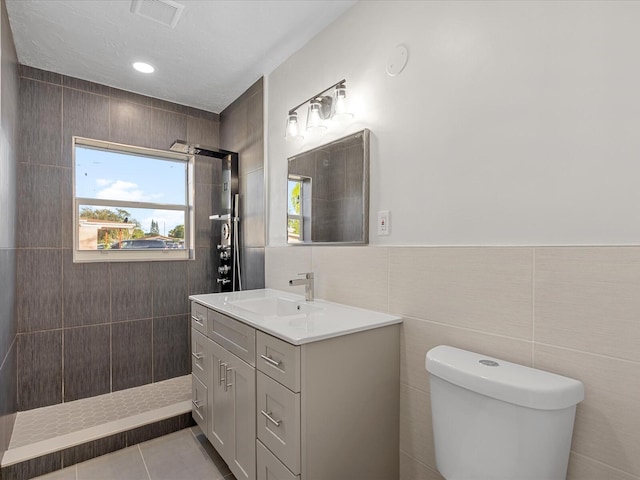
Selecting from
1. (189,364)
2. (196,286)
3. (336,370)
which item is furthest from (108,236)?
(336,370)

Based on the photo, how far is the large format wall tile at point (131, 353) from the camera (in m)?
2.65

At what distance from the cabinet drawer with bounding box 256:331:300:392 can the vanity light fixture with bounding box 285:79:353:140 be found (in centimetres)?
118

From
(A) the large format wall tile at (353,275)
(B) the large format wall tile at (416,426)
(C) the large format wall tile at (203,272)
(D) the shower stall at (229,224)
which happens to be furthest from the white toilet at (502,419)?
(C) the large format wall tile at (203,272)

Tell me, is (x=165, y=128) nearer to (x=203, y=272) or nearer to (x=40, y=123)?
(x=40, y=123)

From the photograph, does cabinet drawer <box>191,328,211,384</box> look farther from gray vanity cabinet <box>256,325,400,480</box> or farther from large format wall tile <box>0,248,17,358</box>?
large format wall tile <box>0,248,17,358</box>

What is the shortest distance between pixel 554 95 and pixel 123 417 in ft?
9.13

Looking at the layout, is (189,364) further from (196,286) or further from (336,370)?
(336,370)

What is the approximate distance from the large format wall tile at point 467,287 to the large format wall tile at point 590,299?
5cm

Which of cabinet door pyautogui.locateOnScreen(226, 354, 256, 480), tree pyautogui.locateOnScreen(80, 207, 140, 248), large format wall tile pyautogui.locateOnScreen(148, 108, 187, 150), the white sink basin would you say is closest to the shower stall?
large format wall tile pyautogui.locateOnScreen(148, 108, 187, 150)

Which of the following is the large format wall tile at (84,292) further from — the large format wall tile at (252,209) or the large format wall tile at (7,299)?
the large format wall tile at (252,209)

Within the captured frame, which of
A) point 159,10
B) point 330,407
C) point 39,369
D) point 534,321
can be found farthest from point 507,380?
point 39,369

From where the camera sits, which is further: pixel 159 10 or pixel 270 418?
pixel 159 10

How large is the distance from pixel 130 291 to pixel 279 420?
6.56ft

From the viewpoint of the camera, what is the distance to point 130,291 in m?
2.71
